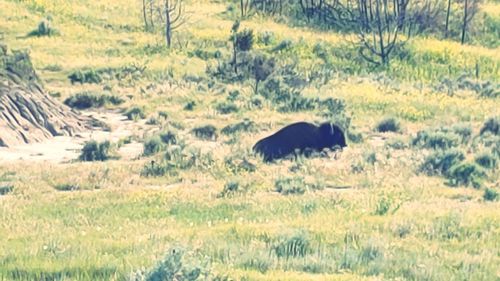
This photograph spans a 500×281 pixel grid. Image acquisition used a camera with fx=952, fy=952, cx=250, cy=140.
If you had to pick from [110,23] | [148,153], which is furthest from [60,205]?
[110,23]

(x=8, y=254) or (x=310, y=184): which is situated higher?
(x=8, y=254)

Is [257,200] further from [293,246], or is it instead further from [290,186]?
[293,246]

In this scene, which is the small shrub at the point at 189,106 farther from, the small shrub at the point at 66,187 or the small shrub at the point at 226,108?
the small shrub at the point at 66,187

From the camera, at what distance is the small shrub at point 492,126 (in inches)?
963

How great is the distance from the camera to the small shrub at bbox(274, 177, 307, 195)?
14.9 metres

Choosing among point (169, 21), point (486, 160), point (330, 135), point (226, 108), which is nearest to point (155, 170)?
point (330, 135)

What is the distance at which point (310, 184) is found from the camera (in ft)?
51.2

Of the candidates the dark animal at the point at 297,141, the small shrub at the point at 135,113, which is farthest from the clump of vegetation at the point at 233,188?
the small shrub at the point at 135,113

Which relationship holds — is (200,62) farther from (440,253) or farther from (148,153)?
(440,253)

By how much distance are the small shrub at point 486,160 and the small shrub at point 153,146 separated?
6640 millimetres

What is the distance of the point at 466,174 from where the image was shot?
674 inches

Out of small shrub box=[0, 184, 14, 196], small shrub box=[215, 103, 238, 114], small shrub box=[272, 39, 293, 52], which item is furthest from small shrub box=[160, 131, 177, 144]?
small shrub box=[272, 39, 293, 52]

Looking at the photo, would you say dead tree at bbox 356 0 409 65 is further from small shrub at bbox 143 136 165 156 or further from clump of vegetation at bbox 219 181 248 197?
clump of vegetation at bbox 219 181 248 197

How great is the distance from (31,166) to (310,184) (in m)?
5.94
